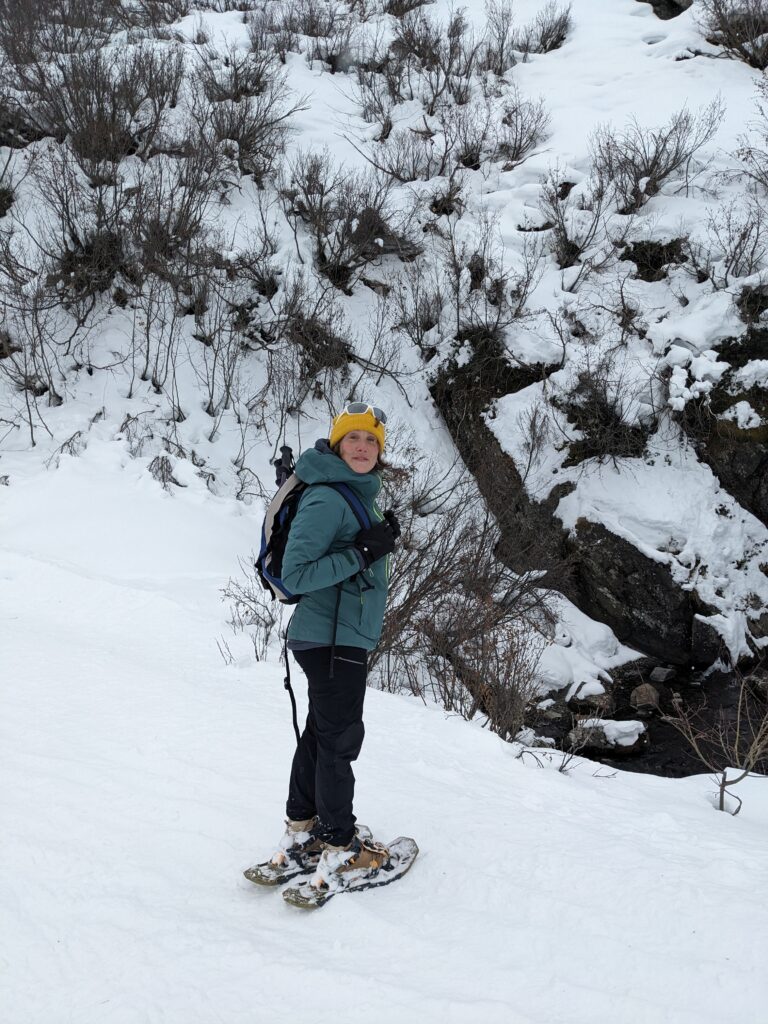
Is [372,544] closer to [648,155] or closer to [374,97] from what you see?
[648,155]

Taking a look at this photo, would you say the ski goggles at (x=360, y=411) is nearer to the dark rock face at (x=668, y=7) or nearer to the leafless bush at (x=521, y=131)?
the leafless bush at (x=521, y=131)

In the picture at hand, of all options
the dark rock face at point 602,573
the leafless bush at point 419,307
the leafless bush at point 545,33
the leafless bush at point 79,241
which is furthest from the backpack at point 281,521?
the leafless bush at point 545,33

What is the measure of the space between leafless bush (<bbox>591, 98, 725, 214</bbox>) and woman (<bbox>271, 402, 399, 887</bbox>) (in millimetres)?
15487

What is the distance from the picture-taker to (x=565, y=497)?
42.9ft

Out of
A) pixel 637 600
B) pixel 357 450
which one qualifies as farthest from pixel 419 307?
pixel 357 450

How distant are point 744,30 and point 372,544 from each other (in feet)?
71.5

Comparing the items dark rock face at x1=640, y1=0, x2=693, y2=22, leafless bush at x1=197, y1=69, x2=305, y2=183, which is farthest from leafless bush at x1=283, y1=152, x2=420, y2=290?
dark rock face at x1=640, y1=0, x2=693, y2=22

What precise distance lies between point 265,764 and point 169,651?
100 inches

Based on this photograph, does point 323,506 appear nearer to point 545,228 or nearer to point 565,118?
point 545,228

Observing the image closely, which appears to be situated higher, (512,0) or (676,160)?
(512,0)

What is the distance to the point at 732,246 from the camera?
45.1 ft

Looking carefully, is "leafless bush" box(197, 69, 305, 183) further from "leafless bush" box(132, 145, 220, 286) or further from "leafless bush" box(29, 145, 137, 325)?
"leafless bush" box(29, 145, 137, 325)

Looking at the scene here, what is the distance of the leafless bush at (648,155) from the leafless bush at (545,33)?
6871mm

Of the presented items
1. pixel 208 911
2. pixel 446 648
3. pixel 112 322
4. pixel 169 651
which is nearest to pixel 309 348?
pixel 112 322
